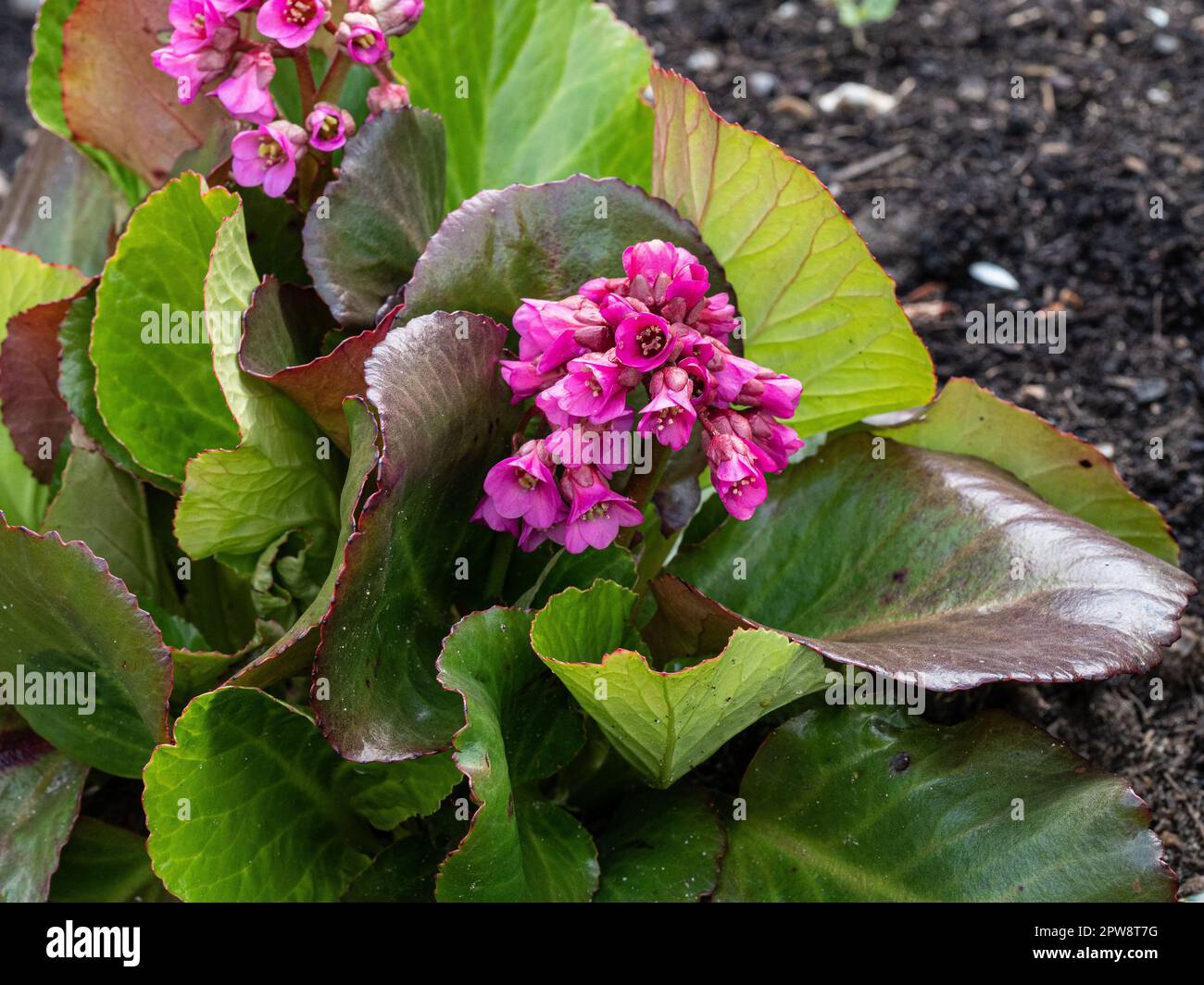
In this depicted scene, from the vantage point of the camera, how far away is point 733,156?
150 centimetres

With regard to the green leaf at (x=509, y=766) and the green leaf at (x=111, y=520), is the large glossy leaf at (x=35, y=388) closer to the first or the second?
the green leaf at (x=111, y=520)

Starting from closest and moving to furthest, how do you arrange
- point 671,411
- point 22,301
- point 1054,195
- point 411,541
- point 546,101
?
point 671,411
point 411,541
point 22,301
point 546,101
point 1054,195

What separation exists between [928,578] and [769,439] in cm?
35

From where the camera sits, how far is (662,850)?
150 centimetres

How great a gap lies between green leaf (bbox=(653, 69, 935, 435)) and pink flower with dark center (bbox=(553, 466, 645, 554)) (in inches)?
Result: 16.1

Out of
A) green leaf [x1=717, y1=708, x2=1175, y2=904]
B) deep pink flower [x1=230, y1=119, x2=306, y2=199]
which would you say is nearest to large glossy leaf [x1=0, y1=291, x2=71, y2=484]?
deep pink flower [x1=230, y1=119, x2=306, y2=199]

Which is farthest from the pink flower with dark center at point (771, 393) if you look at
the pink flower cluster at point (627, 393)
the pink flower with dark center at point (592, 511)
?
the pink flower with dark center at point (592, 511)

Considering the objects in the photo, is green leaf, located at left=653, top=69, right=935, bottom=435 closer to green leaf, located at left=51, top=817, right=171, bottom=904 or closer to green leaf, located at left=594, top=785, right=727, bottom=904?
green leaf, located at left=594, top=785, right=727, bottom=904

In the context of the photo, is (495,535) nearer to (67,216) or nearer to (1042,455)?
(1042,455)

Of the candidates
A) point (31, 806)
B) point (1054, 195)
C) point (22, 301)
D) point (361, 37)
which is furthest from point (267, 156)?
point (1054, 195)

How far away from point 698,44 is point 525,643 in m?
2.22

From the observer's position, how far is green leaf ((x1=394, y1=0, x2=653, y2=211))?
6.09ft

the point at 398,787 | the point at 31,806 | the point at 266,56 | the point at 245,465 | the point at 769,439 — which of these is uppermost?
the point at 266,56

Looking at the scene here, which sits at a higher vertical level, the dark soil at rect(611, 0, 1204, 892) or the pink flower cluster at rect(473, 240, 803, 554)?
the pink flower cluster at rect(473, 240, 803, 554)
